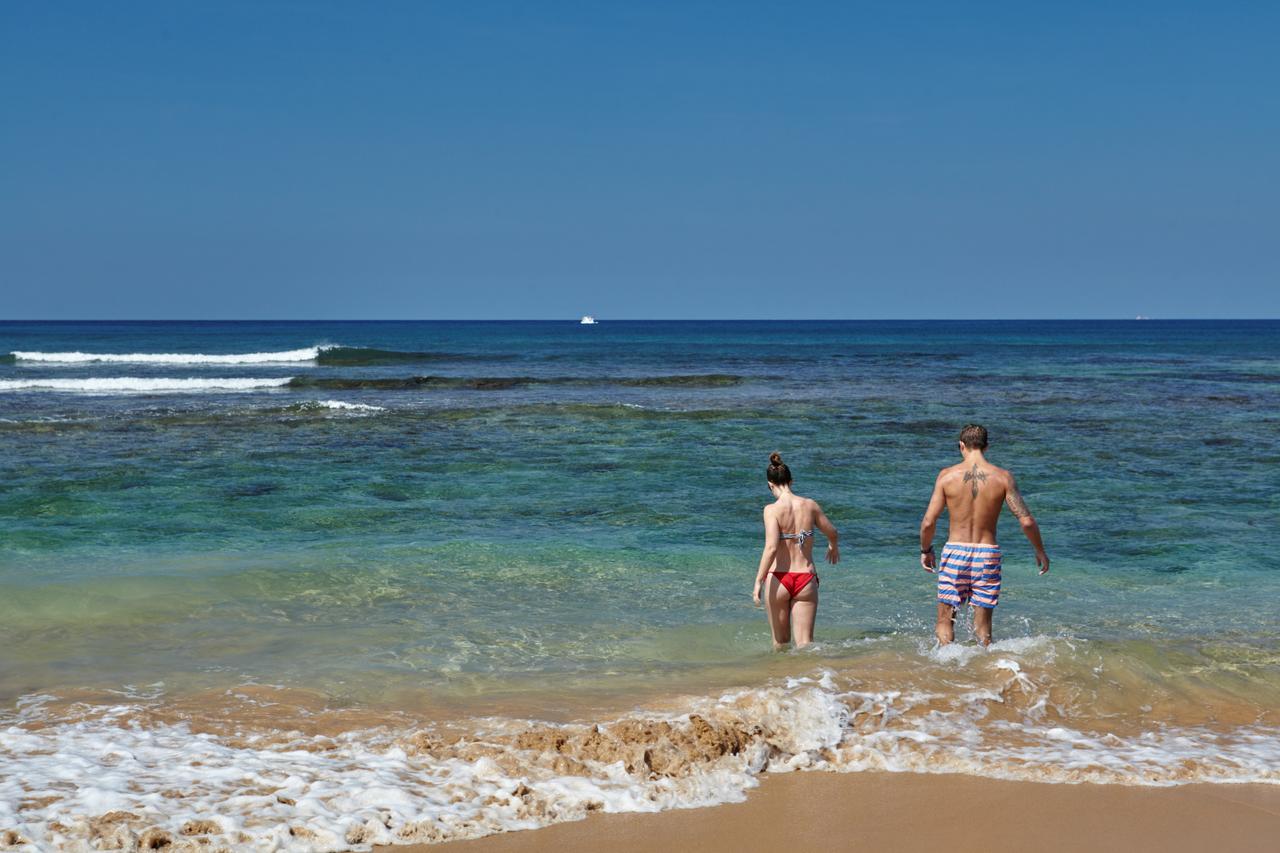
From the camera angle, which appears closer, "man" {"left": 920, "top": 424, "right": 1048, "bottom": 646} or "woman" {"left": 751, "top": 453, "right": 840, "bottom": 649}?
"man" {"left": 920, "top": 424, "right": 1048, "bottom": 646}

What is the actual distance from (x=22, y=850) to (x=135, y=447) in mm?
15873

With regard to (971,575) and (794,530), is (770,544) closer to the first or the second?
(794,530)

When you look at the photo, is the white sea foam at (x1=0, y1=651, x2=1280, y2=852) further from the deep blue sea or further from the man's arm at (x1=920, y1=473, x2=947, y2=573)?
the man's arm at (x1=920, y1=473, x2=947, y2=573)

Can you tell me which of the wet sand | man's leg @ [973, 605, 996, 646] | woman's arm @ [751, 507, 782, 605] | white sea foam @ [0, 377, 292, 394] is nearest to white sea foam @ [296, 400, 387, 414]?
white sea foam @ [0, 377, 292, 394]

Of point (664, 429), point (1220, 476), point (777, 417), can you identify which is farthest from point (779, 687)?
point (777, 417)

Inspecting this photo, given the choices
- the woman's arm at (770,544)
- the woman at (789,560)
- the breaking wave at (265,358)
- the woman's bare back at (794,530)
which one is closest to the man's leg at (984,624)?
the woman at (789,560)

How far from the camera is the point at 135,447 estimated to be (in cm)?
1939

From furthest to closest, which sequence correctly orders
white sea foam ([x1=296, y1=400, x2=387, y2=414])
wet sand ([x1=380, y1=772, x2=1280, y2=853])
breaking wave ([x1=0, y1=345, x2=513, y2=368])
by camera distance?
breaking wave ([x1=0, y1=345, x2=513, y2=368]), white sea foam ([x1=296, y1=400, x2=387, y2=414]), wet sand ([x1=380, y1=772, x2=1280, y2=853])

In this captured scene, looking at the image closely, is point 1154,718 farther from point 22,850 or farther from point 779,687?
point 22,850

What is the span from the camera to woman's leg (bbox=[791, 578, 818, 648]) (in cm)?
802

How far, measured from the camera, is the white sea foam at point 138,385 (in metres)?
33.1

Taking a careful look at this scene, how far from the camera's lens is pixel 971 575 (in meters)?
7.84

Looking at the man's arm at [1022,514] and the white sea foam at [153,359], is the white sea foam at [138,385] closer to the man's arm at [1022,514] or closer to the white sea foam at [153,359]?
the white sea foam at [153,359]

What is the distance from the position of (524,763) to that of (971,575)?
3564 mm
